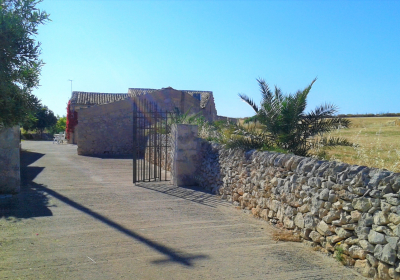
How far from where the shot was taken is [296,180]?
252 inches

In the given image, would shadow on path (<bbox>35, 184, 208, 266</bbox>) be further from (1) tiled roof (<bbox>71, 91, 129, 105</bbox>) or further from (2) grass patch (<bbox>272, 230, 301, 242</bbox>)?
(1) tiled roof (<bbox>71, 91, 129, 105</bbox>)

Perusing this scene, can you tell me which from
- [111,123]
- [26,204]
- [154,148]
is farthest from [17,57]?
[111,123]

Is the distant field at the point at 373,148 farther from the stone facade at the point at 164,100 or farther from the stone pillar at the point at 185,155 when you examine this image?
the stone facade at the point at 164,100

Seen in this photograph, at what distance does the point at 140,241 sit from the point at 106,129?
17.4 meters

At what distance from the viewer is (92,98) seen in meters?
38.4

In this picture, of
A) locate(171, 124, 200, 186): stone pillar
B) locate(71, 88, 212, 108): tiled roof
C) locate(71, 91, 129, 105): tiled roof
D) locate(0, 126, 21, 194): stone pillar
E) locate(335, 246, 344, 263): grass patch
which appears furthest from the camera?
locate(71, 91, 129, 105): tiled roof

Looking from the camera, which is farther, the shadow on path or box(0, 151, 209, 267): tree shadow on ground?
box(0, 151, 209, 267): tree shadow on ground

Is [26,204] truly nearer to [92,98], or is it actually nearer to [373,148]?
[373,148]

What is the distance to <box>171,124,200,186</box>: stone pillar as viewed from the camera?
1134cm

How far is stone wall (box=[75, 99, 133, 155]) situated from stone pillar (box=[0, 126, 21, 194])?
13.0m

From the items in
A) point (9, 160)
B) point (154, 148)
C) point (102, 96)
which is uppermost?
point (102, 96)

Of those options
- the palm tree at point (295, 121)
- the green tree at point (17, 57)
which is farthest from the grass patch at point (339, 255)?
the green tree at point (17, 57)

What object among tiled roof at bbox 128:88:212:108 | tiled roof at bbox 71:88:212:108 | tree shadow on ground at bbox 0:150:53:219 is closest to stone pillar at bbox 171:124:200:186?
tree shadow on ground at bbox 0:150:53:219

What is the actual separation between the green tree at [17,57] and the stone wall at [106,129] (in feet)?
56.0
